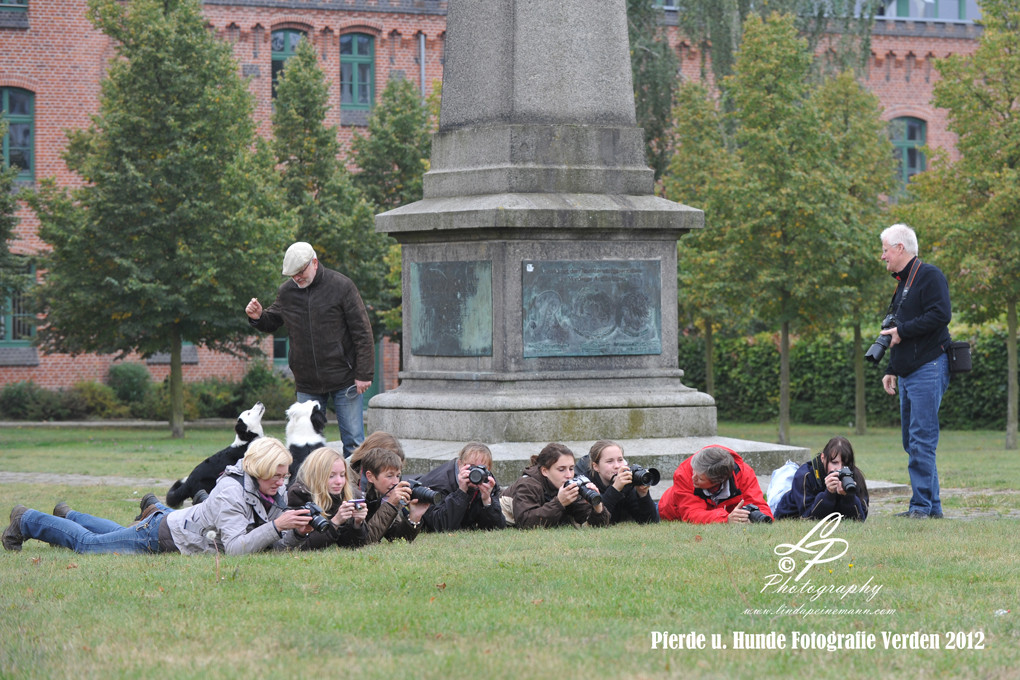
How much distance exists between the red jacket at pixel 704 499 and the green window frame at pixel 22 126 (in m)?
30.1

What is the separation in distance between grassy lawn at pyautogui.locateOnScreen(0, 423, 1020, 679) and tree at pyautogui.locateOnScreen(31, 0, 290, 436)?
1700 centimetres

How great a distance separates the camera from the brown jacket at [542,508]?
8.45 m

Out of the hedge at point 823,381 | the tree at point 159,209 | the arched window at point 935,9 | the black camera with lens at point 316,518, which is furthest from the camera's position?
the arched window at point 935,9

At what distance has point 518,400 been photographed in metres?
10.4

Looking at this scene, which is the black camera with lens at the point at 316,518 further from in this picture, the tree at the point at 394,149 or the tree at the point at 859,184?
the tree at the point at 394,149

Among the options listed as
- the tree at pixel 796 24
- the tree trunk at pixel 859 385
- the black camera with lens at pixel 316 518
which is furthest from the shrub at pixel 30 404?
the black camera with lens at pixel 316 518

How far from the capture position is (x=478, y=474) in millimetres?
8008

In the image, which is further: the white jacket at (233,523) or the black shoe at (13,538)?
the black shoe at (13,538)

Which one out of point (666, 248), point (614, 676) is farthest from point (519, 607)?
point (666, 248)

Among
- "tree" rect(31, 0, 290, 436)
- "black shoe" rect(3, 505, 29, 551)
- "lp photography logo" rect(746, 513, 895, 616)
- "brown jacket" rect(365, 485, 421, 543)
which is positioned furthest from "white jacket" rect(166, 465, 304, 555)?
"tree" rect(31, 0, 290, 436)

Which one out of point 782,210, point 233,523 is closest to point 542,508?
point 233,523

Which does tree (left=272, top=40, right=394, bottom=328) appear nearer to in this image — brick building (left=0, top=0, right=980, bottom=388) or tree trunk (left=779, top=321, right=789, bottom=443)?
brick building (left=0, top=0, right=980, bottom=388)

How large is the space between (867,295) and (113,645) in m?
21.0

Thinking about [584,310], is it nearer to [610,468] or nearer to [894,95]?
[610,468]
